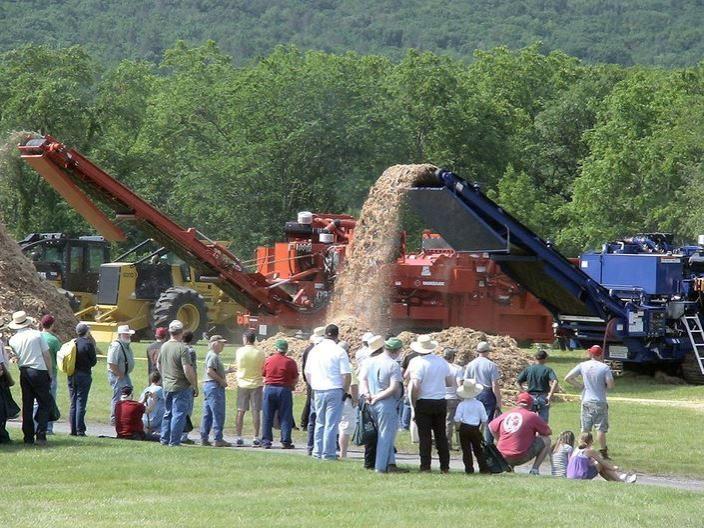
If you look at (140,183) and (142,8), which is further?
(142,8)

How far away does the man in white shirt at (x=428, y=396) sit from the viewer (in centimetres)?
1697

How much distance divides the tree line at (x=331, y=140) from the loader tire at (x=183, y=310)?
10361mm

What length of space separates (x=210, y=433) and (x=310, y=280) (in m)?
11.9

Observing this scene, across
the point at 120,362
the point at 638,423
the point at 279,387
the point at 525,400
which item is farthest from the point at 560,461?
the point at 120,362

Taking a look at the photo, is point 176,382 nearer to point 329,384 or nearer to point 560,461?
point 329,384

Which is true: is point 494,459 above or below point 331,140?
below

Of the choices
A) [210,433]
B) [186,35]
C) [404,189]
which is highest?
[186,35]

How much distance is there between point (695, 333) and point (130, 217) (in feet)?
37.8

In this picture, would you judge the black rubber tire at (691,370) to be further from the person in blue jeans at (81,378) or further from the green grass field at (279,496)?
the person in blue jeans at (81,378)

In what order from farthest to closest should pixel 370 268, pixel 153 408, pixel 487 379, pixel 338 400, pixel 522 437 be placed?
pixel 370 268, pixel 153 408, pixel 487 379, pixel 338 400, pixel 522 437

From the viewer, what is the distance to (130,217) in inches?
1207

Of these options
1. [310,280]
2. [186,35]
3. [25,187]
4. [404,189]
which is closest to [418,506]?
[404,189]

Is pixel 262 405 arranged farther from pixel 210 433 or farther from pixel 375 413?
pixel 375 413

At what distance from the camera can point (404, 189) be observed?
2806 cm
